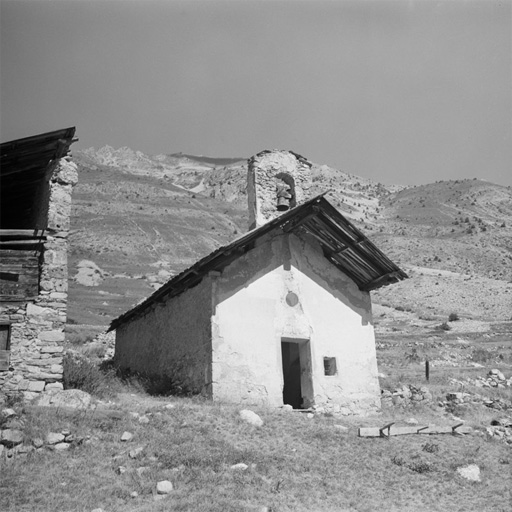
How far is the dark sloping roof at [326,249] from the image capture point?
1491cm

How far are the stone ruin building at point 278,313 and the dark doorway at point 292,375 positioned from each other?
0.11 feet

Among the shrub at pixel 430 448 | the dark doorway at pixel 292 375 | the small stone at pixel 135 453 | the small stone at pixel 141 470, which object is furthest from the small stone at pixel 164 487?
the dark doorway at pixel 292 375

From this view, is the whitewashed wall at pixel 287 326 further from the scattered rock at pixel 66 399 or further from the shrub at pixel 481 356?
the shrub at pixel 481 356

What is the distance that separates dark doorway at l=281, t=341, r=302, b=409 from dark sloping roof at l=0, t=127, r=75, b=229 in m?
8.57

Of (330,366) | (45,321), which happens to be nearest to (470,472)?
(330,366)

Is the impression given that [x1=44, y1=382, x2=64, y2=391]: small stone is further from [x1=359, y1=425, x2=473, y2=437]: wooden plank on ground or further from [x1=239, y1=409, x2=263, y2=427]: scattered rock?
[x1=359, y1=425, x2=473, y2=437]: wooden plank on ground

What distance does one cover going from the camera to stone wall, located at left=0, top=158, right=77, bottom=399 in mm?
12461

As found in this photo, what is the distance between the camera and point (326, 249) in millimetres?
16938

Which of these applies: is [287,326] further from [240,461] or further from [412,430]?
[240,461]

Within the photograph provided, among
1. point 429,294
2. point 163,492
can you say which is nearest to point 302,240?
point 163,492

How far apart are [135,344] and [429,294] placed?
48.8 metres

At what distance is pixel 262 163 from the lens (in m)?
18.3

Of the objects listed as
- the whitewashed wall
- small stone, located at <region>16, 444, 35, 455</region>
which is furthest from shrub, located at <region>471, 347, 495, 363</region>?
small stone, located at <region>16, 444, 35, 455</region>

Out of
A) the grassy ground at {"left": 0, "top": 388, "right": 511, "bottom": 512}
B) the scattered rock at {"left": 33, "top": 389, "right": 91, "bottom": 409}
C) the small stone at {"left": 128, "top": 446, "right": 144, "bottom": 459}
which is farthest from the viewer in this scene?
the scattered rock at {"left": 33, "top": 389, "right": 91, "bottom": 409}
